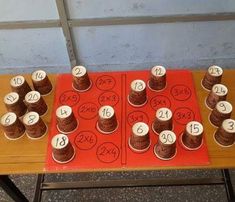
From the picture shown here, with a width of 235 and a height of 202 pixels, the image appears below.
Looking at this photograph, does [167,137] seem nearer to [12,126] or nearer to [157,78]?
[157,78]

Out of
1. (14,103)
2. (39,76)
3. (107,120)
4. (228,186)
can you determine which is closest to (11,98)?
(14,103)

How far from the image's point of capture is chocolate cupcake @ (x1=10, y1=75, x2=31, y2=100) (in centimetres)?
121

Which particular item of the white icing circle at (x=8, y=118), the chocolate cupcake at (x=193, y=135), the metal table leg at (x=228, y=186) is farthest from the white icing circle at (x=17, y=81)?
the metal table leg at (x=228, y=186)

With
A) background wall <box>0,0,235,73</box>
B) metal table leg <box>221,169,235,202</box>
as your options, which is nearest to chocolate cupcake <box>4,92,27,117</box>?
background wall <box>0,0,235,73</box>

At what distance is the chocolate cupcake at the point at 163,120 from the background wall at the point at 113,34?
→ 2.34ft

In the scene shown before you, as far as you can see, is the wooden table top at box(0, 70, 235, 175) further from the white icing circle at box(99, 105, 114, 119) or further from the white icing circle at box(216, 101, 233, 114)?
the white icing circle at box(99, 105, 114, 119)

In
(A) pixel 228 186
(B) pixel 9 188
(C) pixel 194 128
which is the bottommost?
(A) pixel 228 186

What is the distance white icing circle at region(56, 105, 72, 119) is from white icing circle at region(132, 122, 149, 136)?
0.23 m

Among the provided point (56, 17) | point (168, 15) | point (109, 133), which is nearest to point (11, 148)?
point (109, 133)

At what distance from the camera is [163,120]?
1086mm

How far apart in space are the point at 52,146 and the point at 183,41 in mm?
1070

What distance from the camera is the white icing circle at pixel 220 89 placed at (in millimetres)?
1152

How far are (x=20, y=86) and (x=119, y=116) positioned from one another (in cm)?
38

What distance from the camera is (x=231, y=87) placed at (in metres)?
1.25
